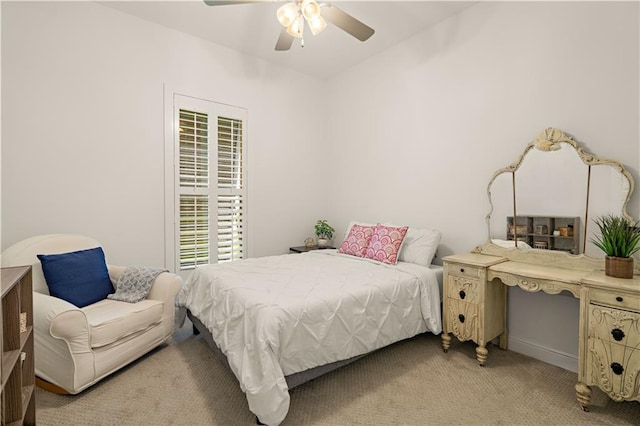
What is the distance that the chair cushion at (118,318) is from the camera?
2.04m

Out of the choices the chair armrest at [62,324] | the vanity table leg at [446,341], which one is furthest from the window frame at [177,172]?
the vanity table leg at [446,341]

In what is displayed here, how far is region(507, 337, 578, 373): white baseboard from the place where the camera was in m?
2.32

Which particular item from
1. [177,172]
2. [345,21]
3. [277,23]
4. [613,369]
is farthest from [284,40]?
[613,369]

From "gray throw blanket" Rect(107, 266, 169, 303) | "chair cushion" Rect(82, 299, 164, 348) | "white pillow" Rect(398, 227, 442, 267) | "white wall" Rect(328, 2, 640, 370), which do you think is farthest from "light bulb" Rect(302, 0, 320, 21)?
"chair cushion" Rect(82, 299, 164, 348)

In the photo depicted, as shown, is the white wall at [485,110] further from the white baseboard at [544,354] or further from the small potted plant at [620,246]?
the small potted plant at [620,246]

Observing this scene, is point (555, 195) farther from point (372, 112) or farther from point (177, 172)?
point (177, 172)

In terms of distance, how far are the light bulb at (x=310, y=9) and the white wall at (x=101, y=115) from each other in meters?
1.82

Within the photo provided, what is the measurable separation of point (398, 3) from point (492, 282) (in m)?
2.60

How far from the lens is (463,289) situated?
2.47 metres

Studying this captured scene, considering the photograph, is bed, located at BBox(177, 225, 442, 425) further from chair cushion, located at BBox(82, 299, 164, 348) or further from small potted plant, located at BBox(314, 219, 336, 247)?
small potted plant, located at BBox(314, 219, 336, 247)

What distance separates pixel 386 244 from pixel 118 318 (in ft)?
7.37

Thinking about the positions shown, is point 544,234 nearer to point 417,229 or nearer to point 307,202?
point 417,229

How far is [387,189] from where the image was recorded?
148 inches

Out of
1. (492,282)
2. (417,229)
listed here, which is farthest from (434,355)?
(417,229)
